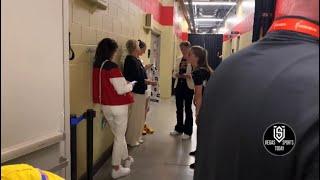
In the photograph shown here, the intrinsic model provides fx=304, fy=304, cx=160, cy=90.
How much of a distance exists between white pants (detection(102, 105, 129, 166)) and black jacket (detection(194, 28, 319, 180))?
211cm

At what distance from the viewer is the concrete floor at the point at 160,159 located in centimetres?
323

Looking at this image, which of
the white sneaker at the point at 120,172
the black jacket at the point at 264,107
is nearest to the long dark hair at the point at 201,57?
the white sneaker at the point at 120,172

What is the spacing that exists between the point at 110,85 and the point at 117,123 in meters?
0.38

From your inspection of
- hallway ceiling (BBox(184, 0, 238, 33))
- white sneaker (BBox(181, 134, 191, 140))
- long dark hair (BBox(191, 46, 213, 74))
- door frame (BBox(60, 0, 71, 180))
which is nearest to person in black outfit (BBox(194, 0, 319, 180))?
door frame (BBox(60, 0, 71, 180))

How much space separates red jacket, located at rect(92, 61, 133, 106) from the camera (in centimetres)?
281

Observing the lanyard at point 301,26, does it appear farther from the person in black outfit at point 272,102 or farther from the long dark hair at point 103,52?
the long dark hair at point 103,52

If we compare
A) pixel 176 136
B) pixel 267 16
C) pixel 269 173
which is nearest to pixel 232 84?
pixel 269 173

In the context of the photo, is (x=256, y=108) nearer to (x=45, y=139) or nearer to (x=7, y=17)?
(x=7, y=17)

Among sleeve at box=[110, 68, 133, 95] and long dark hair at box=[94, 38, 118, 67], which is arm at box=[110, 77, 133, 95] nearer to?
sleeve at box=[110, 68, 133, 95]

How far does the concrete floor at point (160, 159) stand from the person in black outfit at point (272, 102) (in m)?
2.50

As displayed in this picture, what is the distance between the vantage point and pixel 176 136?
15.6ft

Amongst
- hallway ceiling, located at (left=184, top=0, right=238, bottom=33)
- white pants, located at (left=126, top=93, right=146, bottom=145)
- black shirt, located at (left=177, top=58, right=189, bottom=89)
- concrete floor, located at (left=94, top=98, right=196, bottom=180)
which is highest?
hallway ceiling, located at (left=184, top=0, right=238, bottom=33)

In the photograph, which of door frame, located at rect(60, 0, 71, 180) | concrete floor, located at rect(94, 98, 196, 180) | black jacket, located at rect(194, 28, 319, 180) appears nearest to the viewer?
black jacket, located at rect(194, 28, 319, 180)

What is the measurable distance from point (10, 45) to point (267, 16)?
261cm
